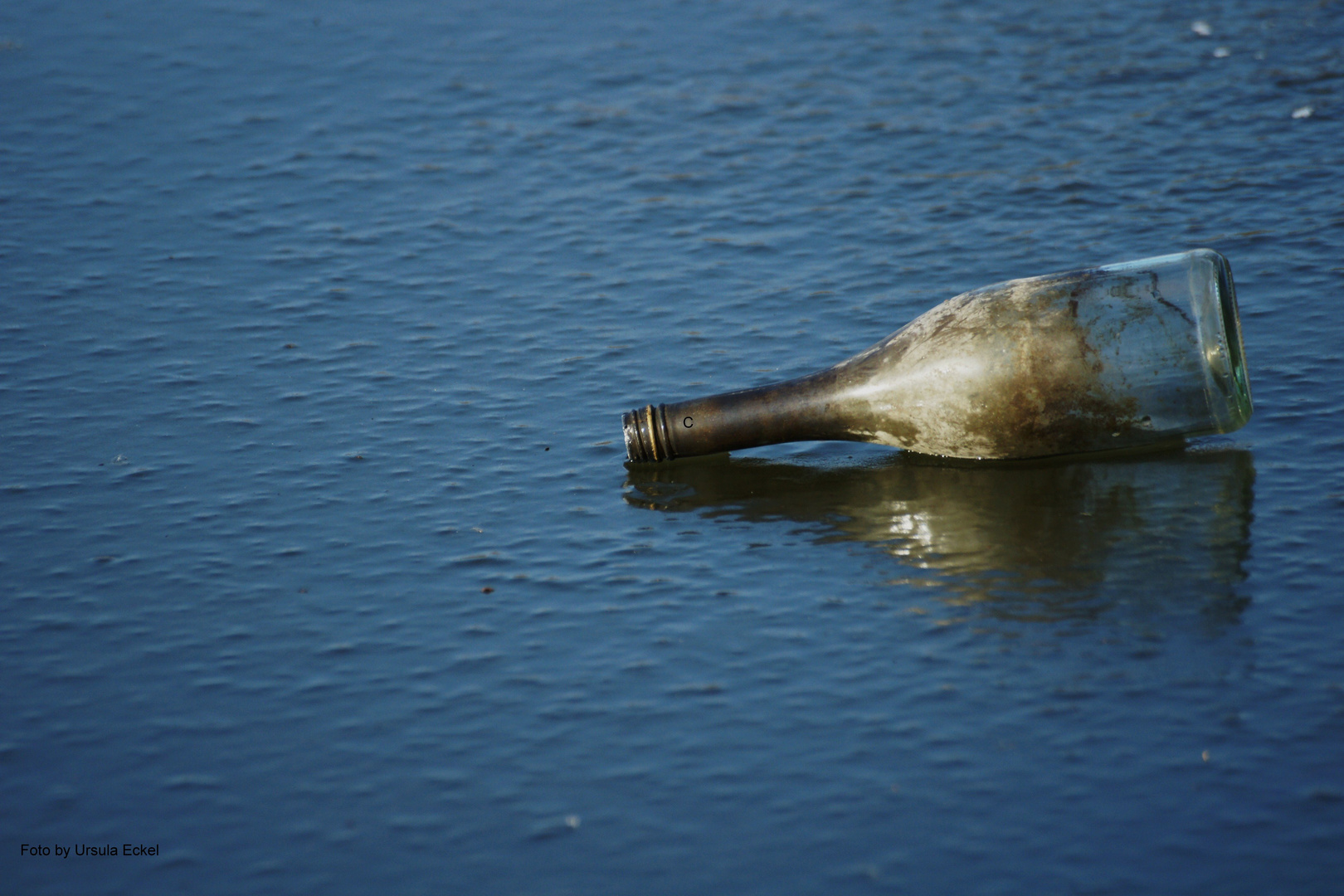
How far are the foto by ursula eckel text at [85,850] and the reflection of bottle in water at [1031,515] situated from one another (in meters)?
2.35

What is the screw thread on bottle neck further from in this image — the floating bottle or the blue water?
the blue water

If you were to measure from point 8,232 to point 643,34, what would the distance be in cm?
535

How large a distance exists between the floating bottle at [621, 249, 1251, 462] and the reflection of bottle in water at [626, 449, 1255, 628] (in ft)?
0.47

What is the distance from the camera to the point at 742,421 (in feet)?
18.3

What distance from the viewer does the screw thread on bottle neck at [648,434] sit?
565 centimetres

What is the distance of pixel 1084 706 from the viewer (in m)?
3.96

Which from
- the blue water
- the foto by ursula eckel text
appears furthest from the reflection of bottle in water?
the foto by ursula eckel text

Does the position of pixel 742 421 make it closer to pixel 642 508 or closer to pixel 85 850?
pixel 642 508

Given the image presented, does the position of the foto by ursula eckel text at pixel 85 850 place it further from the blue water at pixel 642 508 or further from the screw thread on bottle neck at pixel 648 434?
the screw thread on bottle neck at pixel 648 434

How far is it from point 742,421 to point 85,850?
2862mm

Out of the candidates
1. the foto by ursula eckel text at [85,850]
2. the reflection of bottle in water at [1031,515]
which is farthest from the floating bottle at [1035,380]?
the foto by ursula eckel text at [85,850]

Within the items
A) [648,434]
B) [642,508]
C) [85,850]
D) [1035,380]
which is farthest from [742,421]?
[85,850]

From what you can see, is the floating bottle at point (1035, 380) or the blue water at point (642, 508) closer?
the blue water at point (642, 508)

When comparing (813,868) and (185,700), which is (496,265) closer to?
(185,700)
